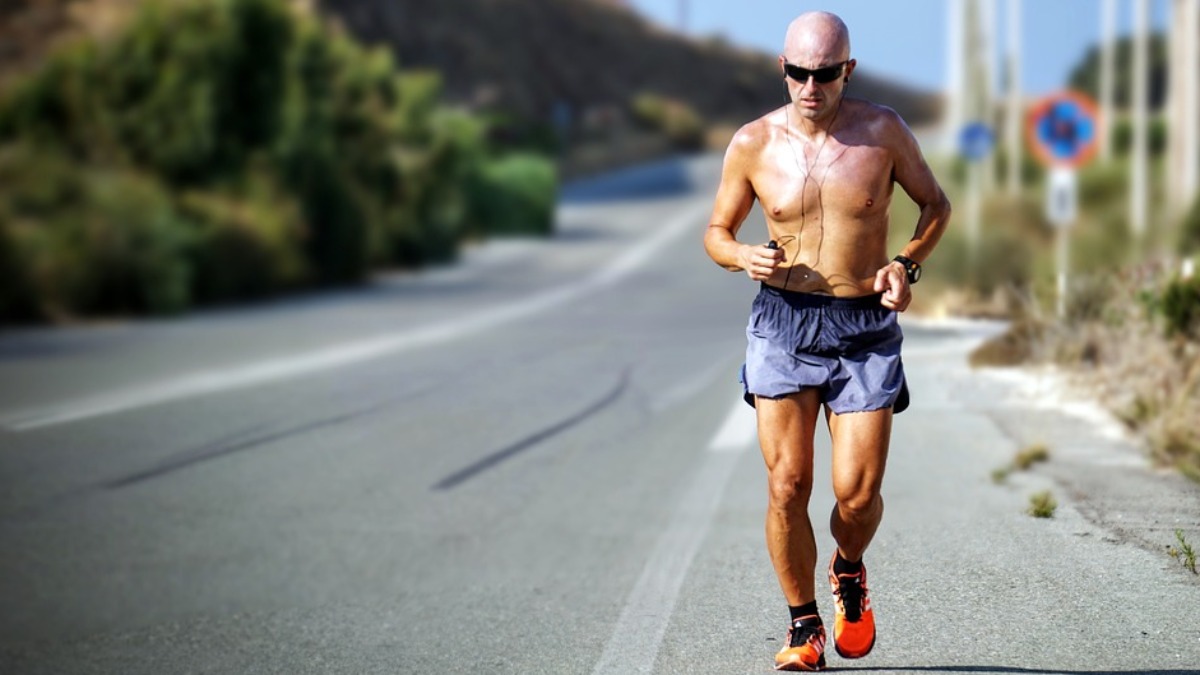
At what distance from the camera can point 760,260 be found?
4641mm

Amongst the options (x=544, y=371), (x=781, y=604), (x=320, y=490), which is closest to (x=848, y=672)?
Result: (x=781, y=604)

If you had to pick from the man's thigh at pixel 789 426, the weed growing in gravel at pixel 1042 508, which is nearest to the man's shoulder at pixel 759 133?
the man's thigh at pixel 789 426

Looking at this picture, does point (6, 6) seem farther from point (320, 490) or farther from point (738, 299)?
point (320, 490)

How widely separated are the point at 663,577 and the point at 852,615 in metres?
2.19

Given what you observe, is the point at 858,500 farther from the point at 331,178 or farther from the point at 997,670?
the point at 331,178

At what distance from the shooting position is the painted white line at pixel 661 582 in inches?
227

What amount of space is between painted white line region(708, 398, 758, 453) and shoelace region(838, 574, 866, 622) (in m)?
5.78

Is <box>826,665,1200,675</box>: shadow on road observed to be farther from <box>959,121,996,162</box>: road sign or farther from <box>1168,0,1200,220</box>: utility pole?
<box>959,121,996,162</box>: road sign

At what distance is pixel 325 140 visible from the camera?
34.8 meters

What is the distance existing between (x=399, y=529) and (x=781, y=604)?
3.30m

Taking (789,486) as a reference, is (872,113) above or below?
above

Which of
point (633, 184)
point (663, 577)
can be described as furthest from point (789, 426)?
point (633, 184)

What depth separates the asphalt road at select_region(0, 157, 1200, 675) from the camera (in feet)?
18.6

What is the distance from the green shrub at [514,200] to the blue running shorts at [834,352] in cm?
4509
